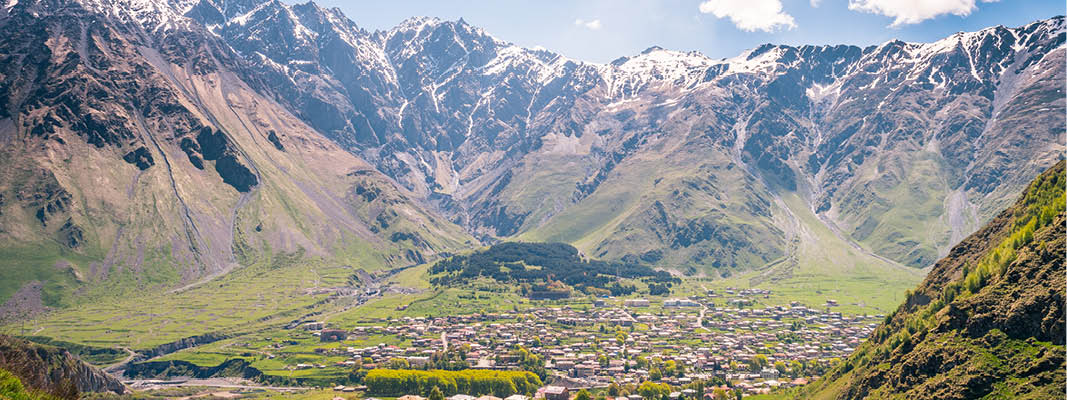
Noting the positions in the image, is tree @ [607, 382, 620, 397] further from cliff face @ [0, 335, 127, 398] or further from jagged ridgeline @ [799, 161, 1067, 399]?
cliff face @ [0, 335, 127, 398]

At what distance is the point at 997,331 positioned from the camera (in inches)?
2771

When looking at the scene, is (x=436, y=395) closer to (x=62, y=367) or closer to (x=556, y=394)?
(x=556, y=394)

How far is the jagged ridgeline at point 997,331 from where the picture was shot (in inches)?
2499

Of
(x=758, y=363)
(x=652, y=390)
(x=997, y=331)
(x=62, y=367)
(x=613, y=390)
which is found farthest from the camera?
(x=758, y=363)

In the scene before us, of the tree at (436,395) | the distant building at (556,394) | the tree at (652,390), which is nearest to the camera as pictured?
the tree at (436,395)

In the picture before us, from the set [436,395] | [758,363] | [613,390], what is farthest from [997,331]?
[758,363]

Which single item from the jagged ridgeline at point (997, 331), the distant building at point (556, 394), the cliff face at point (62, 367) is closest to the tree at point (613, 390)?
the distant building at point (556, 394)

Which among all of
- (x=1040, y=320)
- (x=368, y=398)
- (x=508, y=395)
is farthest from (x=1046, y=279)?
(x=368, y=398)

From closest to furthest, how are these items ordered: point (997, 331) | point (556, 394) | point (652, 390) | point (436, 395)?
point (997, 331)
point (436, 395)
point (556, 394)
point (652, 390)

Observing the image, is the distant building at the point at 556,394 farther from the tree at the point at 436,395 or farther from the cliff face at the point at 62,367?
the cliff face at the point at 62,367

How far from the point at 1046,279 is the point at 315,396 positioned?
130490mm

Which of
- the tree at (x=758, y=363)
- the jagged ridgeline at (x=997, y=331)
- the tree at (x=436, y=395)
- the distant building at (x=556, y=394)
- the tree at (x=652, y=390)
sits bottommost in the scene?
the tree at (x=436, y=395)

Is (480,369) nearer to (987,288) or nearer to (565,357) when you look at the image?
(565,357)

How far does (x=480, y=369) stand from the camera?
16938cm
